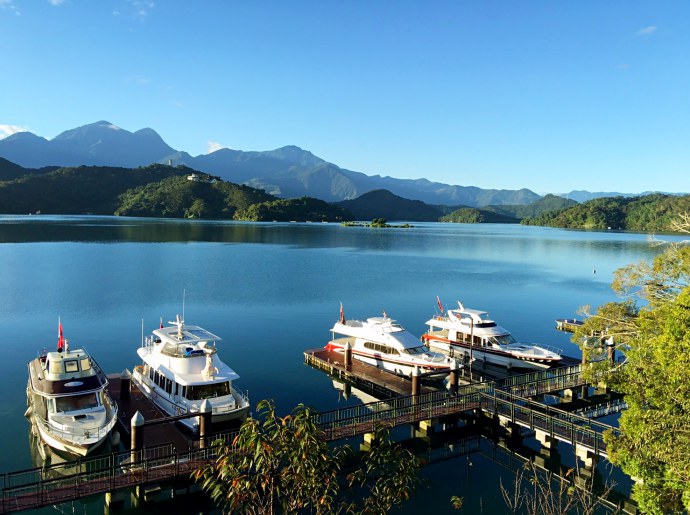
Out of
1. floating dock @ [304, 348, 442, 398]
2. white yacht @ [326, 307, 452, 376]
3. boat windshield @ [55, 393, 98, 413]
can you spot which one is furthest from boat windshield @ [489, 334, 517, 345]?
boat windshield @ [55, 393, 98, 413]

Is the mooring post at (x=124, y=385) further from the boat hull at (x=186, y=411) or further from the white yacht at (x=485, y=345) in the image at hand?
the white yacht at (x=485, y=345)

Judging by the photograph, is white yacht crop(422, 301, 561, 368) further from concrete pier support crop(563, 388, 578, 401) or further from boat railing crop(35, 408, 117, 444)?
boat railing crop(35, 408, 117, 444)

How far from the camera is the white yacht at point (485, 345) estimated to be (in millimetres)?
34969

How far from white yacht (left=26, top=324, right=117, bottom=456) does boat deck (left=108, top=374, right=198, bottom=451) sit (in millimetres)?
1270

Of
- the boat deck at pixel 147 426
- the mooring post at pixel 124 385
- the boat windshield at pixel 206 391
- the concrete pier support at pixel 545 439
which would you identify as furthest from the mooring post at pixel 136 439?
the concrete pier support at pixel 545 439

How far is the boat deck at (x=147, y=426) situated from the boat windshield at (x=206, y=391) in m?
1.49

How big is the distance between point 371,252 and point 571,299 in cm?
5938

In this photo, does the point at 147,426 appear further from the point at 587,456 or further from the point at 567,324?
the point at 567,324

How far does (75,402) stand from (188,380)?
4805 mm

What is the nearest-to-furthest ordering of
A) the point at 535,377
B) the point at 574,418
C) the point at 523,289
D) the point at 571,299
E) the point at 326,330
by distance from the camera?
1. the point at 574,418
2. the point at 535,377
3. the point at 326,330
4. the point at 571,299
5. the point at 523,289

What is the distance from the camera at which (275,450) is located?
8.16 meters

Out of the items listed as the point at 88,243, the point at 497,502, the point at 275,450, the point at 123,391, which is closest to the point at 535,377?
the point at 497,502

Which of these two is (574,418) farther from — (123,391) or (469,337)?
(123,391)

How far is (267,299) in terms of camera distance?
57062 mm
